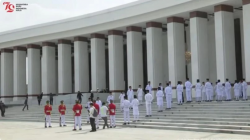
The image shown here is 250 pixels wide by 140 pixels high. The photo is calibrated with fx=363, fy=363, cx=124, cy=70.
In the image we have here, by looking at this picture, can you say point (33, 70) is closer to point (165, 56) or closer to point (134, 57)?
point (134, 57)

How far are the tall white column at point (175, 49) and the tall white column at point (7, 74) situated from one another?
65.2 feet

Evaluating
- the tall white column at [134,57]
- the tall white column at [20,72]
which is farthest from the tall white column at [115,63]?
the tall white column at [20,72]

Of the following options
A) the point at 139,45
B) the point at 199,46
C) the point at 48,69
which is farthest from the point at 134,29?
the point at 48,69

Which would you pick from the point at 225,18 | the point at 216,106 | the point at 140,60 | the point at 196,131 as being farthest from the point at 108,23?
the point at 196,131

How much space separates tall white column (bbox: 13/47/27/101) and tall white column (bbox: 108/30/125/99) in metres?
11.8

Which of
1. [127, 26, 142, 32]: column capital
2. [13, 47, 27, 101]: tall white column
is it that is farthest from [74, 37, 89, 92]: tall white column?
[13, 47, 27, 101]: tall white column

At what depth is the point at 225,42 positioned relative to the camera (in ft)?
78.8

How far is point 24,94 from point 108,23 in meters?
13.7

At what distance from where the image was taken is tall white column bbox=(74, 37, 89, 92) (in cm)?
3331

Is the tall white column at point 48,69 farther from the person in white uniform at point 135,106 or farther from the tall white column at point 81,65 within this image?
the person in white uniform at point 135,106

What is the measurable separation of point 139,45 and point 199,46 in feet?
19.9

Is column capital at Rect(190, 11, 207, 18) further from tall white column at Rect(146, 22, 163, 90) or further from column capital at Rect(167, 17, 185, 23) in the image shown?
tall white column at Rect(146, 22, 163, 90)

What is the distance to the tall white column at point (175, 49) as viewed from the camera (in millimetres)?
26797

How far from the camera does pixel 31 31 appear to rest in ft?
115
